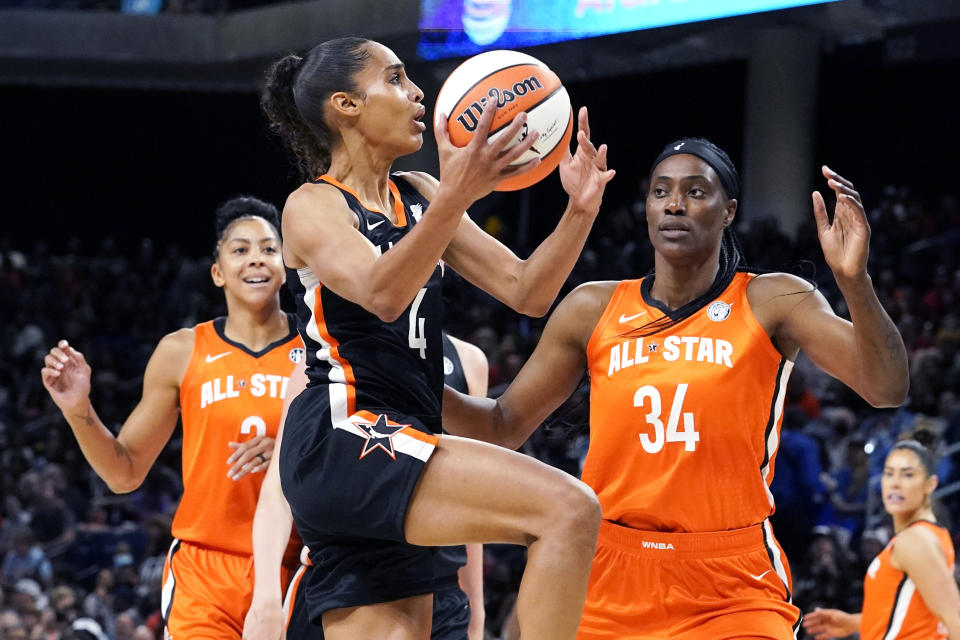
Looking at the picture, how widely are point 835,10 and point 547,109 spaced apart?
34.7 feet

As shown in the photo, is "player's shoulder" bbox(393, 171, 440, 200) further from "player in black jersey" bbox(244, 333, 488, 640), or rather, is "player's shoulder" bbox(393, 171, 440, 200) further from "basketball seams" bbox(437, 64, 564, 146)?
"player in black jersey" bbox(244, 333, 488, 640)

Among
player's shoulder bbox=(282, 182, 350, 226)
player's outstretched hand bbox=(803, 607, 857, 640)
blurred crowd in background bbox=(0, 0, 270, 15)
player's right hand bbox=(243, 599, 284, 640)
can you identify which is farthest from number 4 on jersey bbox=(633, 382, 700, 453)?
blurred crowd in background bbox=(0, 0, 270, 15)

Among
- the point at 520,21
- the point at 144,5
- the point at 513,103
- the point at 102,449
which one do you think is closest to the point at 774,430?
the point at 513,103

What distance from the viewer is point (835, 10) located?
1280cm

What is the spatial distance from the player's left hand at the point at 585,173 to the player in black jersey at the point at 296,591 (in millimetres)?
867

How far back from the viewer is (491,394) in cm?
1032

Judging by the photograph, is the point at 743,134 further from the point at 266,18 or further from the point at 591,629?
the point at 591,629

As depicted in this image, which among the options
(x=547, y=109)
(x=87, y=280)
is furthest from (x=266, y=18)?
(x=547, y=109)

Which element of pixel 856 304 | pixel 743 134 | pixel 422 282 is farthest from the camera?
pixel 743 134

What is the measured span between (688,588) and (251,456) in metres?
1.53

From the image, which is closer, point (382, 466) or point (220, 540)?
point (382, 466)

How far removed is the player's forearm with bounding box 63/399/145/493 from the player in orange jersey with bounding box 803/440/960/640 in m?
2.56

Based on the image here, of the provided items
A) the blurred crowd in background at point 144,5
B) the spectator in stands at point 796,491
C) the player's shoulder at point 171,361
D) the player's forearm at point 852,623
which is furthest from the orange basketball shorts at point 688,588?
the blurred crowd in background at point 144,5

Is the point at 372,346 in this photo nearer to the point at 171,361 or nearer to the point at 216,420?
the point at 216,420
